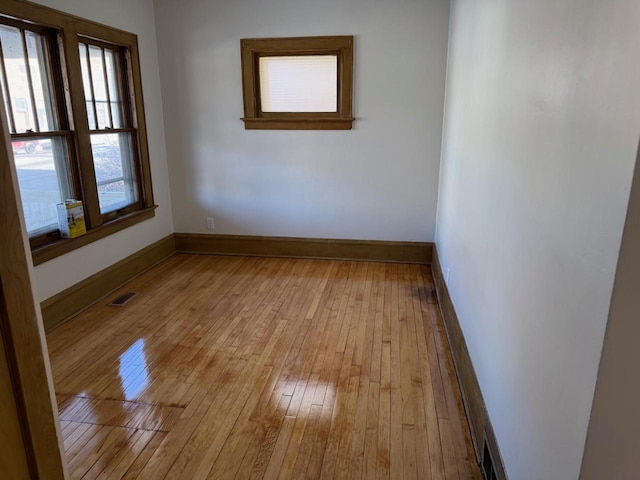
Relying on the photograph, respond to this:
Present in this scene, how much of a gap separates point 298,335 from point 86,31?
2796 millimetres

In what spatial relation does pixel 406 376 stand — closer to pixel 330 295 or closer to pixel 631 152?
pixel 330 295

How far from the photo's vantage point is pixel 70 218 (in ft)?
11.0

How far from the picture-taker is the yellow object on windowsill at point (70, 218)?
330 centimetres

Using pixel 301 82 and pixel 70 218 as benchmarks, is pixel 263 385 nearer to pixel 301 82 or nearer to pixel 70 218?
pixel 70 218

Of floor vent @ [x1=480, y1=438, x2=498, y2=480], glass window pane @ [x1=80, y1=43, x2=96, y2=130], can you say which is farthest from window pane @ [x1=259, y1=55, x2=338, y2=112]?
floor vent @ [x1=480, y1=438, x2=498, y2=480]

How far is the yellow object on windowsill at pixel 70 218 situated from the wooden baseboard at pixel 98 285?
1.39 ft

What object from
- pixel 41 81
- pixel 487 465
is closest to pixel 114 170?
pixel 41 81

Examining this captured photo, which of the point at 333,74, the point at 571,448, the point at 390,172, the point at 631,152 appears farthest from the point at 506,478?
the point at 333,74

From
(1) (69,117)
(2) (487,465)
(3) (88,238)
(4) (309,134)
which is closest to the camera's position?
(2) (487,465)

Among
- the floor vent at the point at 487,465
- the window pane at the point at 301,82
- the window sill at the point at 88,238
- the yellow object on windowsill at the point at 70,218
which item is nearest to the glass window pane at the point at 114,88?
the window sill at the point at 88,238

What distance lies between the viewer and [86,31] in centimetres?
342

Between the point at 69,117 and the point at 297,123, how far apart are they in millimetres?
1992

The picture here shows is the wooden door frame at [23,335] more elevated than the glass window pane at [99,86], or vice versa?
the glass window pane at [99,86]

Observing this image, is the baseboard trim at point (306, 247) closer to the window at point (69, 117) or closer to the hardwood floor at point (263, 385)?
the hardwood floor at point (263, 385)
